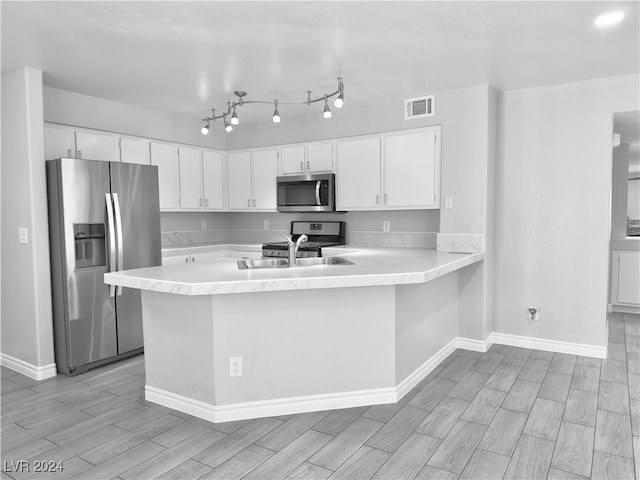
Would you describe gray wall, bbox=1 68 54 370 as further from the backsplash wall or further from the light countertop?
the backsplash wall

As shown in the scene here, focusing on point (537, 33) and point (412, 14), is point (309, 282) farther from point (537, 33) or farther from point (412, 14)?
point (537, 33)

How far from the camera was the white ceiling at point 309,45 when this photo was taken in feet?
8.00

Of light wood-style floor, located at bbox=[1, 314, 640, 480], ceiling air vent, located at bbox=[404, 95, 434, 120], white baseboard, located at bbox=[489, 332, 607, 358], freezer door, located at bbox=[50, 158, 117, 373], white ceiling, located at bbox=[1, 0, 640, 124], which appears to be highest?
white ceiling, located at bbox=[1, 0, 640, 124]

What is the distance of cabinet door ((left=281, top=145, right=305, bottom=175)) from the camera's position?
5086 millimetres

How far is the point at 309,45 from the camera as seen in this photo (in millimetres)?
2924

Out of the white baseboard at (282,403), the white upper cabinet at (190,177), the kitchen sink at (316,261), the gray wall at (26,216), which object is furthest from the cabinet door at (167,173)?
the white baseboard at (282,403)

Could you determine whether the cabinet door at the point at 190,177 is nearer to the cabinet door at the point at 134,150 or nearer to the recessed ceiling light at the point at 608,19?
the cabinet door at the point at 134,150

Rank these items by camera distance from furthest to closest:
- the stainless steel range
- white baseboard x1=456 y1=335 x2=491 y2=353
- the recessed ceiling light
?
the stainless steel range < white baseboard x1=456 y1=335 x2=491 y2=353 < the recessed ceiling light

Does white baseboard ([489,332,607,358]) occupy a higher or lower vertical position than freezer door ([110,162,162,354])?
lower

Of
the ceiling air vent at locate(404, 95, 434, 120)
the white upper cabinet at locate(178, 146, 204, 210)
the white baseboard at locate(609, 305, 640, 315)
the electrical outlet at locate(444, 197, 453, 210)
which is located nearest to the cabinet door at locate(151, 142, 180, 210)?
the white upper cabinet at locate(178, 146, 204, 210)

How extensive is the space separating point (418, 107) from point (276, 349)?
2.74m

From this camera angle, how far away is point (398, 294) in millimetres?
2910

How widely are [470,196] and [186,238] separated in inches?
132

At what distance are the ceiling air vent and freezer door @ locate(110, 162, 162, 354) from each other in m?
2.43
